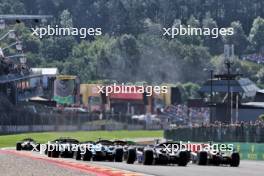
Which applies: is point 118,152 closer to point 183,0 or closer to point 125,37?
point 125,37

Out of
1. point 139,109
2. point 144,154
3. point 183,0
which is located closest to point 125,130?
point 139,109

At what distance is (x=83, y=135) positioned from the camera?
228ft

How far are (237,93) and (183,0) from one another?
959cm

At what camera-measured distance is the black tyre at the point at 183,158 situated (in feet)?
146

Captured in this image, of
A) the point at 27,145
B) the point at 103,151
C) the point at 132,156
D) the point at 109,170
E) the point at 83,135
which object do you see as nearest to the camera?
the point at 109,170

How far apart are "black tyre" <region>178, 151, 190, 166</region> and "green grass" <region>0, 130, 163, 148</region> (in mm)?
24170

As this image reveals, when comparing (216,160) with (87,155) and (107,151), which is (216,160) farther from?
(87,155)

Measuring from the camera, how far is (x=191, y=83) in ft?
237

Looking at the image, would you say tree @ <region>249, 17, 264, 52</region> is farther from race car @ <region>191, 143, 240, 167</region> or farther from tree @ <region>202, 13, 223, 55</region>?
race car @ <region>191, 143, 240, 167</region>

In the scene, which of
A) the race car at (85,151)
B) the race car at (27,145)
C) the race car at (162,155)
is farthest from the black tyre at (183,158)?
the race car at (27,145)

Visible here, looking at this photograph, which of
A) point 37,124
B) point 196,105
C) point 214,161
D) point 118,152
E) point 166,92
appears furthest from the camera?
point 196,105

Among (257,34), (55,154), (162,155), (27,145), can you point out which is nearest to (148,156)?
(162,155)

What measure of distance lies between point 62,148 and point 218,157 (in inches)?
440

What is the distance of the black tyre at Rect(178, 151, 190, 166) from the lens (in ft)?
146
